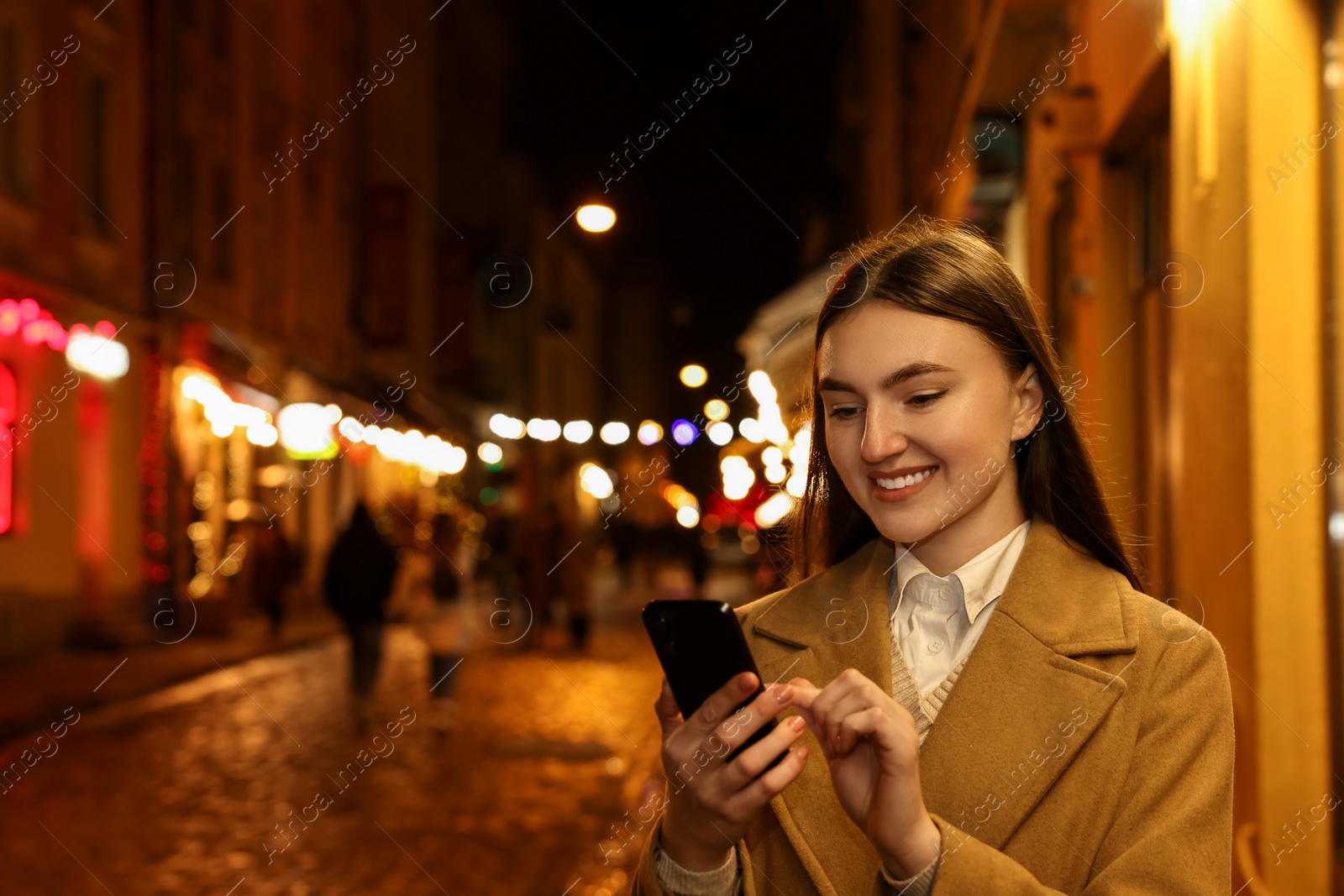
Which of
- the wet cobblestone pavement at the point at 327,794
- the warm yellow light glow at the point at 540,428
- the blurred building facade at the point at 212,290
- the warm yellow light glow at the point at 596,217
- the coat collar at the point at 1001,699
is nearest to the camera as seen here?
the coat collar at the point at 1001,699

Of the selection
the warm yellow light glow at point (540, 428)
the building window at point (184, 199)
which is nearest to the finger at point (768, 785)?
the building window at point (184, 199)

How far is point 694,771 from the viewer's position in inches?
72.2

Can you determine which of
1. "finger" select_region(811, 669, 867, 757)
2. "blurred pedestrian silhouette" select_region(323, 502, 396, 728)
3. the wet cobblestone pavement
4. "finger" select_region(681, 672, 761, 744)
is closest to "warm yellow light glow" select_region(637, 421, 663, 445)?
the wet cobblestone pavement

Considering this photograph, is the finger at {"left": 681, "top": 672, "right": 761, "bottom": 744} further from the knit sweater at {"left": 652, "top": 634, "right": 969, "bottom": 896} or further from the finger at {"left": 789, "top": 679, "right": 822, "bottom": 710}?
the knit sweater at {"left": 652, "top": 634, "right": 969, "bottom": 896}

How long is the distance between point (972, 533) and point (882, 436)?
0.96 feet

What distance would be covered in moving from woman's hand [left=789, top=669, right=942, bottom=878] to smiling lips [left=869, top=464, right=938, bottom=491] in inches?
14.8

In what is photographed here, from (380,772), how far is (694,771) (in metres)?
7.43

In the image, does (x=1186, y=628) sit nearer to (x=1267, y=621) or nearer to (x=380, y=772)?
(x=1267, y=621)

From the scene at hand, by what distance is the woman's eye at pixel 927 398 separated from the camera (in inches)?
74.6

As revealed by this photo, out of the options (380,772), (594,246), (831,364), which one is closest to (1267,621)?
(831,364)

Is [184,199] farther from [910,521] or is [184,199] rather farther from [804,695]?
[804,695]

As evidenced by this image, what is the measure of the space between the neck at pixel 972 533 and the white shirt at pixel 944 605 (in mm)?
11

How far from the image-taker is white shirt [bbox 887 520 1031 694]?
2062 mm

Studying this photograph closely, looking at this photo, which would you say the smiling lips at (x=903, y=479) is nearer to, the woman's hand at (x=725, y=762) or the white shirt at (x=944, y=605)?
the white shirt at (x=944, y=605)
